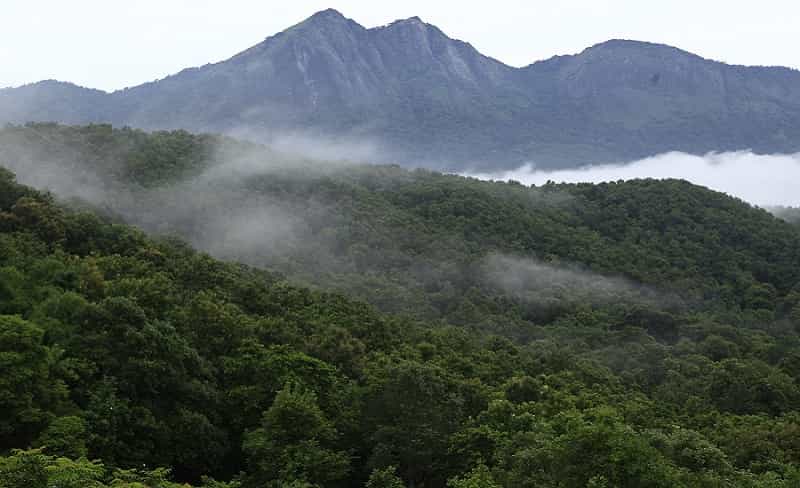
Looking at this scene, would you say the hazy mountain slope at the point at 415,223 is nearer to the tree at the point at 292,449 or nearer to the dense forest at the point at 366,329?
the dense forest at the point at 366,329

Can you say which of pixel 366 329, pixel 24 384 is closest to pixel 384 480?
pixel 24 384

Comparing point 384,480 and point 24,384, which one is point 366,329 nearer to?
point 384,480

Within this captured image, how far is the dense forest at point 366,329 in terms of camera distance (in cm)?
2030

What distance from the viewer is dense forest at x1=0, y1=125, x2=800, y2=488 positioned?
66.6 ft

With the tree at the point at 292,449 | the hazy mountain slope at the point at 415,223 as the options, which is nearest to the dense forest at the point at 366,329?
the tree at the point at 292,449

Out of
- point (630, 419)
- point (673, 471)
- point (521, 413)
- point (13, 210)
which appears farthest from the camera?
point (13, 210)

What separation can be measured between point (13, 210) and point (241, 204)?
144ft

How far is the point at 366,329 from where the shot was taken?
39156 mm

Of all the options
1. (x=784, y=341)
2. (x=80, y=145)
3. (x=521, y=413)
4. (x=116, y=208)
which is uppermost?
(x=80, y=145)

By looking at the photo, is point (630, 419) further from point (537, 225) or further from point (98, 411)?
point (537, 225)

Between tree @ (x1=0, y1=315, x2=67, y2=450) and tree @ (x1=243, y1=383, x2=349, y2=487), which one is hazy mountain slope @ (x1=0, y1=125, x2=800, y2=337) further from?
tree @ (x1=0, y1=315, x2=67, y2=450)

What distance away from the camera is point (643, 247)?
3593 inches

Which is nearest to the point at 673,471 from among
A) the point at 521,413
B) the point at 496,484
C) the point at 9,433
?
the point at 496,484

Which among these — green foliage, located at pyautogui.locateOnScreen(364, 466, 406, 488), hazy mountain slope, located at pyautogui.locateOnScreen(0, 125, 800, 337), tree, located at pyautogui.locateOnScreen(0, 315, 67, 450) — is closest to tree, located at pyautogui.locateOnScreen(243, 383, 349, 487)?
green foliage, located at pyautogui.locateOnScreen(364, 466, 406, 488)
